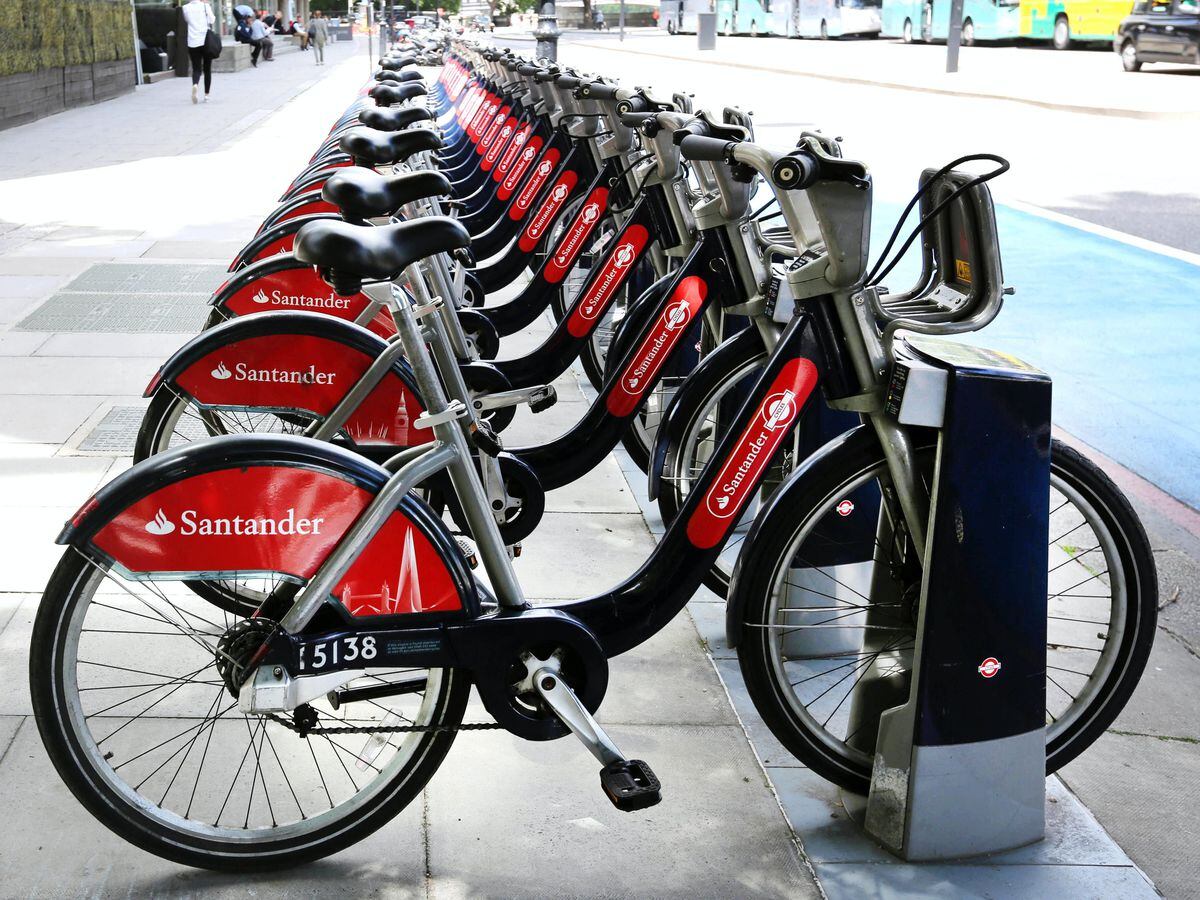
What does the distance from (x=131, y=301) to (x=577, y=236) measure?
3.78 metres

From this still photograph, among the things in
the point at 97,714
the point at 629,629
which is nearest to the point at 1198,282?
the point at 629,629

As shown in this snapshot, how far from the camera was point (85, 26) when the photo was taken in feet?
68.1

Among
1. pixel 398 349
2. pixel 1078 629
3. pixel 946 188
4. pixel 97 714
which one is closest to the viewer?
pixel 946 188

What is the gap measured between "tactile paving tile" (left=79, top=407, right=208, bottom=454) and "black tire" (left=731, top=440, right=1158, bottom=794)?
8.84 ft

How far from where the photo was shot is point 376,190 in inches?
110

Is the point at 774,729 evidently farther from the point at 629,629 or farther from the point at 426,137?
the point at 426,137

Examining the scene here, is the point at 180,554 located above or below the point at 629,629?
above

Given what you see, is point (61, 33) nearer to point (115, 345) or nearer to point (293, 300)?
point (115, 345)

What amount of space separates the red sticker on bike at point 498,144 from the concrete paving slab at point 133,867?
5165 mm


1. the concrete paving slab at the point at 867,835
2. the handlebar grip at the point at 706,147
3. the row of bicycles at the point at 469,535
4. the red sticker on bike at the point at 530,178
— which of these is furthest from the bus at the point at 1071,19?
the concrete paving slab at the point at 867,835

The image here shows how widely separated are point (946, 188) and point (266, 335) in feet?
5.71

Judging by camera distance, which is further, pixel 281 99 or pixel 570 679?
pixel 281 99

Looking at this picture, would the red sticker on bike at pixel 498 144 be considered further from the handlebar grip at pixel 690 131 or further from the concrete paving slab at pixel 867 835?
the concrete paving slab at pixel 867 835

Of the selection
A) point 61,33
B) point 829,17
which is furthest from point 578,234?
point 829,17
